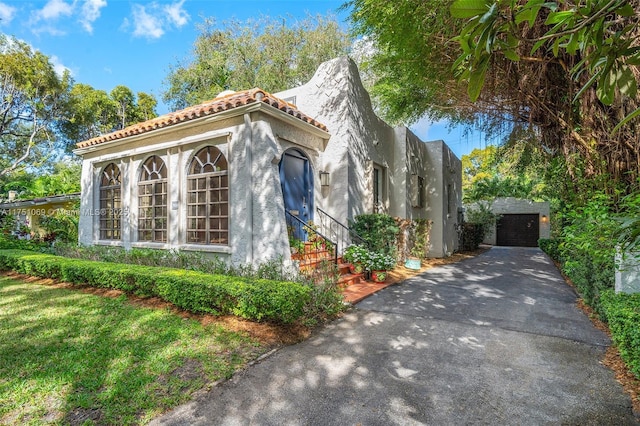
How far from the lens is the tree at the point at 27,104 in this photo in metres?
17.8

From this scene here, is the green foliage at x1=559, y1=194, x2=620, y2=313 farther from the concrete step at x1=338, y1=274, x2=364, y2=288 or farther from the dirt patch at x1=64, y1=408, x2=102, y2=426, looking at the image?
the dirt patch at x1=64, y1=408, x2=102, y2=426

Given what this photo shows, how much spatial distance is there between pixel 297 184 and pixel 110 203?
6738 millimetres

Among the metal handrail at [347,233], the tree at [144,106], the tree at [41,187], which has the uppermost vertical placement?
the tree at [144,106]

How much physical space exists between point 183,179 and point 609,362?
893cm

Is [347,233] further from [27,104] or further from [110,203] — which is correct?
[27,104]

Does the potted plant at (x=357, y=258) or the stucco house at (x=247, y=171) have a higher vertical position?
the stucco house at (x=247, y=171)

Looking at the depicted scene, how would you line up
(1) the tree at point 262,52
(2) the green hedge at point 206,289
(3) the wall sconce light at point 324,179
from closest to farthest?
(2) the green hedge at point 206,289 < (3) the wall sconce light at point 324,179 < (1) the tree at point 262,52

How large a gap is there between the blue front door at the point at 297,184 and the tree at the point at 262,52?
524 inches

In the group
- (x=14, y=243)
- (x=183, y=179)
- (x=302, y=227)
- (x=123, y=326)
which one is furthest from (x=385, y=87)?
(x=14, y=243)

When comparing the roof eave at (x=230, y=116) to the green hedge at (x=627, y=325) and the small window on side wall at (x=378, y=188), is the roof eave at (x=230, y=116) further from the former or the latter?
the green hedge at (x=627, y=325)

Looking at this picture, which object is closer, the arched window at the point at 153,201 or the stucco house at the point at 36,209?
the arched window at the point at 153,201

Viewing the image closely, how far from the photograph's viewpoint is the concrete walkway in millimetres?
2742

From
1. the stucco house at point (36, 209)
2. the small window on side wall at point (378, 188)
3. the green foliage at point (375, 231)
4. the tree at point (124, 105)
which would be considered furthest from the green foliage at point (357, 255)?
the tree at point (124, 105)

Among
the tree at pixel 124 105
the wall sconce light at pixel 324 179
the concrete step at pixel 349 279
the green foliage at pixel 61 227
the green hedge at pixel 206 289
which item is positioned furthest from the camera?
the tree at pixel 124 105
